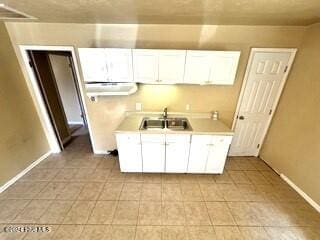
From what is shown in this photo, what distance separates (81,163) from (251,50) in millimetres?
3662

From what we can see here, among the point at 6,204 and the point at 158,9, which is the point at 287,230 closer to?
the point at 158,9

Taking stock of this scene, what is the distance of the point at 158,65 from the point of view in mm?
2354

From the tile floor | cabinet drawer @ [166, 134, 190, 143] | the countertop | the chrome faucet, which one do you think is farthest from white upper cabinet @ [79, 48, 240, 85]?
Answer: the tile floor

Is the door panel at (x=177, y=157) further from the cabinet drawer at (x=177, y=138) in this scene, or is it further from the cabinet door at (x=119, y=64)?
the cabinet door at (x=119, y=64)

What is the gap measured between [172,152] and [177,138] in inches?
10.3

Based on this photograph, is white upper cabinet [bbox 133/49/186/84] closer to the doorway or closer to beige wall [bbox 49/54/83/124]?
the doorway

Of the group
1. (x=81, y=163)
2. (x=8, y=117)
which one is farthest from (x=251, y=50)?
(x=8, y=117)

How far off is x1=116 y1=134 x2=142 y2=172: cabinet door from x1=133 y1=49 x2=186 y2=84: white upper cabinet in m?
0.92

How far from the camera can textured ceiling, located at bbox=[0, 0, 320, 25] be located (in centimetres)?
156

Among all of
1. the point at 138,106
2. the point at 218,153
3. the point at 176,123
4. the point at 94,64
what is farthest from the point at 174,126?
the point at 94,64

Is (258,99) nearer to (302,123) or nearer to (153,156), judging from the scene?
(302,123)

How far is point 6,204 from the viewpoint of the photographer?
7.13 ft

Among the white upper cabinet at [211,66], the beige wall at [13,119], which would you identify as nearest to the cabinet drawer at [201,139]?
the white upper cabinet at [211,66]

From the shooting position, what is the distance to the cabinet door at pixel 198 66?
7.54 ft
